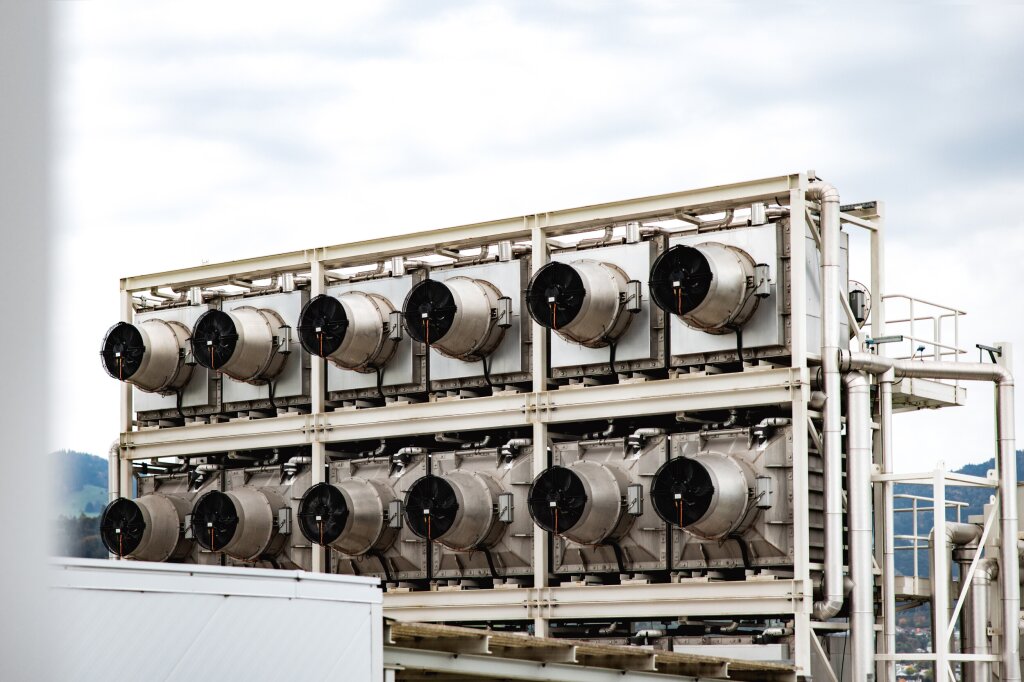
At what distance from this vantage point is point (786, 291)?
21984mm

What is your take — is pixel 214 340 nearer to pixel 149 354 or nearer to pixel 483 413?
pixel 149 354

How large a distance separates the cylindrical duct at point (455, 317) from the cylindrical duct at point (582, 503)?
10.5 ft

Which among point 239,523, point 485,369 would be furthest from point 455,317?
point 239,523

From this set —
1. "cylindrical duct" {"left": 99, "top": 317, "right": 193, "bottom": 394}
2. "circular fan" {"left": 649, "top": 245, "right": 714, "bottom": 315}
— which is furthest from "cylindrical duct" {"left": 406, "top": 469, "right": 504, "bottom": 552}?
"cylindrical duct" {"left": 99, "top": 317, "right": 193, "bottom": 394}

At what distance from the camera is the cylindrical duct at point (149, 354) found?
28281mm

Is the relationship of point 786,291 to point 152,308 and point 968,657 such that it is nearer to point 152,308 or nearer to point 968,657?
point 968,657

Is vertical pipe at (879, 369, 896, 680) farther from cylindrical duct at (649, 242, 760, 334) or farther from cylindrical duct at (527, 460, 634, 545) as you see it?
cylindrical duct at (527, 460, 634, 545)

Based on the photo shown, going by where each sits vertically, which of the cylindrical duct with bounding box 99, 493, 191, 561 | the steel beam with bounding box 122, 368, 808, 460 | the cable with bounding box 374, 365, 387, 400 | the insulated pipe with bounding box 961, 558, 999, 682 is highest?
the cable with bounding box 374, 365, 387, 400

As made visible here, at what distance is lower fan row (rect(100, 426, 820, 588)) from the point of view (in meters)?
21.4

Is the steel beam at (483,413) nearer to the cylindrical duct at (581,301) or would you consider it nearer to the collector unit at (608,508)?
the collector unit at (608,508)

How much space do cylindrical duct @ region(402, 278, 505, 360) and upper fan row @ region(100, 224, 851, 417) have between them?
24 mm

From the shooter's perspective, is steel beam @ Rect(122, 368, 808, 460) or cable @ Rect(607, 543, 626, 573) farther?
cable @ Rect(607, 543, 626, 573)

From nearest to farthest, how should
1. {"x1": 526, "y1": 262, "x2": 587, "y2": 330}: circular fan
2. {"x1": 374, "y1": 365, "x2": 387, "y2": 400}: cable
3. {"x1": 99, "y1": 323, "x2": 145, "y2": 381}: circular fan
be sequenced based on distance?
{"x1": 526, "y1": 262, "x2": 587, "y2": 330}: circular fan, {"x1": 374, "y1": 365, "x2": 387, "y2": 400}: cable, {"x1": 99, "y1": 323, "x2": 145, "y2": 381}: circular fan

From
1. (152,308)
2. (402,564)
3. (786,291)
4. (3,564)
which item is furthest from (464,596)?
(3,564)
